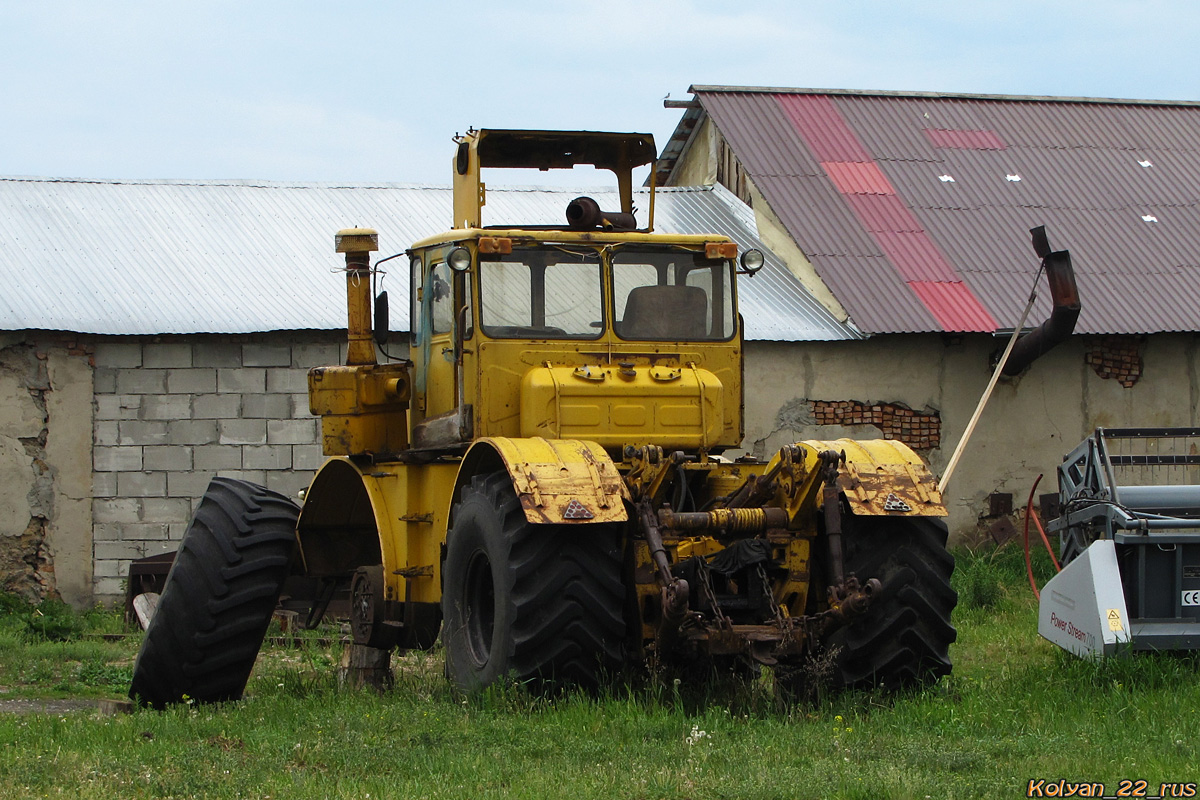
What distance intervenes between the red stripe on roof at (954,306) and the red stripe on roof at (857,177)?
6.73 ft

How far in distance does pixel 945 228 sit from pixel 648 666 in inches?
449

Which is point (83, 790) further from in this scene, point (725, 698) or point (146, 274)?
point (146, 274)

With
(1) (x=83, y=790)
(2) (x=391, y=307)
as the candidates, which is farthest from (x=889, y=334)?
(1) (x=83, y=790)

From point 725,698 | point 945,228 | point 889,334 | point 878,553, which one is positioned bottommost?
point 725,698

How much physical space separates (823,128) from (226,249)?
24.9ft

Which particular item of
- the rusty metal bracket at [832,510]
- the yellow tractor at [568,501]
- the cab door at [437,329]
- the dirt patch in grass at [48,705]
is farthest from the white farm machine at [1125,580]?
the dirt patch in grass at [48,705]

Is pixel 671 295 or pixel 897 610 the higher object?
pixel 671 295

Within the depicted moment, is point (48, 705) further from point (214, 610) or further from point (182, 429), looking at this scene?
point (182, 429)

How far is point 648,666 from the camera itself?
7355 mm

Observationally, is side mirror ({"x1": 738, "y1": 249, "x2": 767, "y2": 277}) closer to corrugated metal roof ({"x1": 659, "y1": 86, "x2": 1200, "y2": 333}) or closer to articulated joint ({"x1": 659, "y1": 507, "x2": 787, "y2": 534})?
articulated joint ({"x1": 659, "y1": 507, "x2": 787, "y2": 534})

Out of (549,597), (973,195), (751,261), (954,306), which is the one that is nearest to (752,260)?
(751,261)

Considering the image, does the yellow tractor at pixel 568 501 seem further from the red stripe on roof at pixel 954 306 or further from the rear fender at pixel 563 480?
the red stripe on roof at pixel 954 306

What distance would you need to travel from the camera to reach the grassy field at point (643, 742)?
227 inches

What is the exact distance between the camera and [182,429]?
14.5 meters
